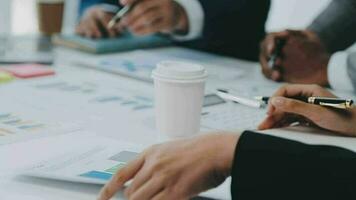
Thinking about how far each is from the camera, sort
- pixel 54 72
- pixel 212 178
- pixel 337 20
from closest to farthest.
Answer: pixel 212 178, pixel 54 72, pixel 337 20

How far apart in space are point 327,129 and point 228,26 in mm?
1032

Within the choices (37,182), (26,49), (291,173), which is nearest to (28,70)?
(26,49)

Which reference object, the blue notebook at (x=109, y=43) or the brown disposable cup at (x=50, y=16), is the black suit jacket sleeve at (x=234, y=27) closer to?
the blue notebook at (x=109, y=43)

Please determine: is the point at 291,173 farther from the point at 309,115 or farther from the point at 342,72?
the point at 342,72

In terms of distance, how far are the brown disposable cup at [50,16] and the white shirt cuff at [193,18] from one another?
14.6 inches

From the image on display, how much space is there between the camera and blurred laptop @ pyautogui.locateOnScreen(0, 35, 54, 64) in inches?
59.4

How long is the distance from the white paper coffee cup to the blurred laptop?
2.14 ft

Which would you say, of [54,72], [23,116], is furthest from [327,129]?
[54,72]

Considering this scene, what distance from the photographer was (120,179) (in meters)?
0.71

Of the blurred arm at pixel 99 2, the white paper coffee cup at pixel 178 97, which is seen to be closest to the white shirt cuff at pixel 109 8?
the blurred arm at pixel 99 2

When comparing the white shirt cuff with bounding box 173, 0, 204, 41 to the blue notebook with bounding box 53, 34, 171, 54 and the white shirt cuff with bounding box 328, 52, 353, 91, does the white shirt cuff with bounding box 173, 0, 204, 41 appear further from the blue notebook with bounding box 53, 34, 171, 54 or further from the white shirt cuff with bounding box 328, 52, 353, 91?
the white shirt cuff with bounding box 328, 52, 353, 91

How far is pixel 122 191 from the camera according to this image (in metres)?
0.74

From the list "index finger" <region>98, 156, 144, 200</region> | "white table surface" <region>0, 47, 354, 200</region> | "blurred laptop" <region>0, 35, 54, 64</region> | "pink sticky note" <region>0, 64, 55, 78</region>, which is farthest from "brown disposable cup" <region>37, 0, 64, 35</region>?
"index finger" <region>98, 156, 144, 200</region>

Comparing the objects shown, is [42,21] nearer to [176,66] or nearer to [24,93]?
[24,93]
